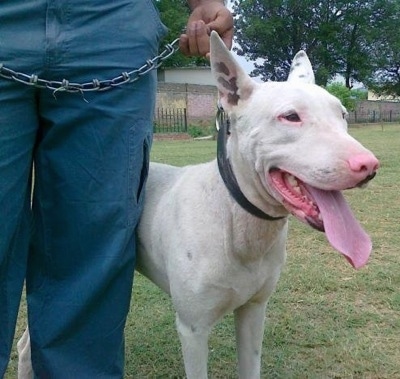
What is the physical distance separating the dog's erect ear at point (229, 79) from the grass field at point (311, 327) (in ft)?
4.74

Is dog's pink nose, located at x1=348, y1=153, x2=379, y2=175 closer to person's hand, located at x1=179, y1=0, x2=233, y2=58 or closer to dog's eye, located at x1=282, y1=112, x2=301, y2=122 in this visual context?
dog's eye, located at x1=282, y1=112, x2=301, y2=122

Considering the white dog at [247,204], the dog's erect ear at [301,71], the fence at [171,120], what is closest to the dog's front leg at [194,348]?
the white dog at [247,204]

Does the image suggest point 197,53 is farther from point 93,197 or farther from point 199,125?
point 199,125

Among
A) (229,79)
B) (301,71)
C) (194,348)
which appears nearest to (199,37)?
(229,79)

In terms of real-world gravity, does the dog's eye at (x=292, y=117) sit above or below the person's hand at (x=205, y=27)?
below

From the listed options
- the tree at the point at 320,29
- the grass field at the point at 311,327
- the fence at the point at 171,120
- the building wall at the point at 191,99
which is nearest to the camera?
the grass field at the point at 311,327

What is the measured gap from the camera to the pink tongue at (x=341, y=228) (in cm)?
205

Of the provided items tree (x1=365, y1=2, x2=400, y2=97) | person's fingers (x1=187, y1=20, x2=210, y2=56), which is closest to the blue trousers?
person's fingers (x1=187, y1=20, x2=210, y2=56)

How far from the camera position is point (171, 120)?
27.3 meters

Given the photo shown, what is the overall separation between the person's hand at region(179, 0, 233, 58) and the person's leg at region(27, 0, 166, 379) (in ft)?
0.81

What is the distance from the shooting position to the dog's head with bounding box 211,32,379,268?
200 cm

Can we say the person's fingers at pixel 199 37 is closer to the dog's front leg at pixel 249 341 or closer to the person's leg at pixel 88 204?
the person's leg at pixel 88 204

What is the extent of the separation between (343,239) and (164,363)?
153cm

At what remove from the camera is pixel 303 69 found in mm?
2762
